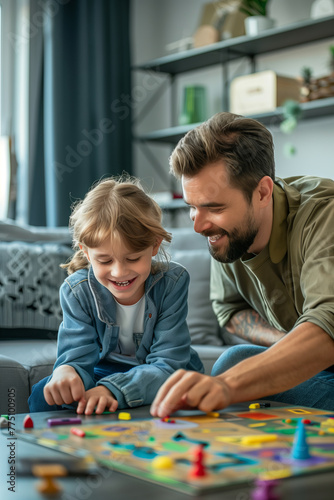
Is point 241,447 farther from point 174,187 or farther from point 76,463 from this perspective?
point 174,187

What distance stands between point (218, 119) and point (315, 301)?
50cm

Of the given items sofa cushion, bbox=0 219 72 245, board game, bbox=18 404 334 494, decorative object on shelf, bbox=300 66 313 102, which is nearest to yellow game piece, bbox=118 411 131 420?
board game, bbox=18 404 334 494

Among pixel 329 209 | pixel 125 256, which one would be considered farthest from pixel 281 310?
pixel 125 256

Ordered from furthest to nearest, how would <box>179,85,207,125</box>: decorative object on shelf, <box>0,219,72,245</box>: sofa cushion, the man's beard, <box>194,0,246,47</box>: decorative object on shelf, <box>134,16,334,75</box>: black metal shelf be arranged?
<box>179,85,207,125</box>: decorative object on shelf < <box>194,0,246,47</box>: decorative object on shelf < <box>134,16,334,75</box>: black metal shelf < <box>0,219,72,245</box>: sofa cushion < the man's beard

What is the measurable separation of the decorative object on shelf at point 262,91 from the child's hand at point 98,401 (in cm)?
230

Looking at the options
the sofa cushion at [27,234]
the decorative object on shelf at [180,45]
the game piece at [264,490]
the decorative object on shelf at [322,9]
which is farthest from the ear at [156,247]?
the decorative object on shelf at [180,45]

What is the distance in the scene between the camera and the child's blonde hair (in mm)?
1434

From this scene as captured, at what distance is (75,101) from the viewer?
3.89 meters

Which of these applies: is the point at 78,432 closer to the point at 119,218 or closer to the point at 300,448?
the point at 300,448

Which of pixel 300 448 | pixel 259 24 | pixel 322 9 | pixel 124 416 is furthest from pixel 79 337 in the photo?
pixel 259 24

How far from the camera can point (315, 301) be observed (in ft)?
4.19

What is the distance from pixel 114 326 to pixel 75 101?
2.63 m

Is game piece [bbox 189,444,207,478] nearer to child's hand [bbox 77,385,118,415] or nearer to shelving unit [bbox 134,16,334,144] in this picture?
child's hand [bbox 77,385,118,415]

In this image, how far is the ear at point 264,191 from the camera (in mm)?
1517
